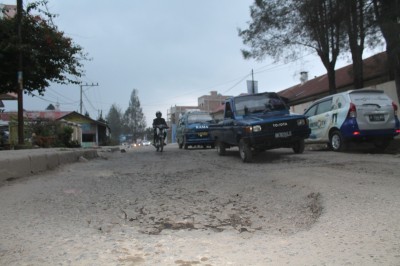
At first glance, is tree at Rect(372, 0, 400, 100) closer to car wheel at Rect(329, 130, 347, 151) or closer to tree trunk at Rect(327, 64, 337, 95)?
car wheel at Rect(329, 130, 347, 151)

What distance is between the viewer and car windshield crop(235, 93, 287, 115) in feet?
38.4

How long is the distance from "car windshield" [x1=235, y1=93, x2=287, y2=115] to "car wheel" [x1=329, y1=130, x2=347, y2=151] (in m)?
1.75

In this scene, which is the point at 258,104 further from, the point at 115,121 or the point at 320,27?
the point at 115,121

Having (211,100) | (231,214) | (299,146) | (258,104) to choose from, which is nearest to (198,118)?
(258,104)

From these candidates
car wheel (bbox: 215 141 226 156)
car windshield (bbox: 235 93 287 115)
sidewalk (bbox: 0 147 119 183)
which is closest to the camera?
sidewalk (bbox: 0 147 119 183)

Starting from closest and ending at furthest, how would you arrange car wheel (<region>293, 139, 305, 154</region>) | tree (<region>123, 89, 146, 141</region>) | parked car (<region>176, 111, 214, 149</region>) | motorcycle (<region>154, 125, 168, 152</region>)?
car wheel (<region>293, 139, 305, 154</region>), motorcycle (<region>154, 125, 168, 152</region>), parked car (<region>176, 111, 214, 149</region>), tree (<region>123, 89, 146, 141</region>)

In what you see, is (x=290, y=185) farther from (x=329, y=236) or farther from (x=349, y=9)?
(x=349, y=9)

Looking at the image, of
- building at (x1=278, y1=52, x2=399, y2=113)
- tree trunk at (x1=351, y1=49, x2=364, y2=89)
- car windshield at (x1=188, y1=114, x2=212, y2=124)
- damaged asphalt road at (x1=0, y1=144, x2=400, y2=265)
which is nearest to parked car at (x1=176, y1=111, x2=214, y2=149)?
car windshield at (x1=188, y1=114, x2=212, y2=124)

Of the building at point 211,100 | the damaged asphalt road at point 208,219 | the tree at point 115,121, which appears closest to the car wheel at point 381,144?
the damaged asphalt road at point 208,219

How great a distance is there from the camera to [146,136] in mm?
118438

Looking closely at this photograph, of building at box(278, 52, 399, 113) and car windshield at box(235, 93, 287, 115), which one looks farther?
building at box(278, 52, 399, 113)

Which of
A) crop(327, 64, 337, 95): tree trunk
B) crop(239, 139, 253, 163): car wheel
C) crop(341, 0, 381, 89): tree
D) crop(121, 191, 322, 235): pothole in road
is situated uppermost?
crop(341, 0, 381, 89): tree

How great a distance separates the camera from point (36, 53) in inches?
583

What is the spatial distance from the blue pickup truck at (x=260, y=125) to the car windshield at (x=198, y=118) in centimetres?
726
